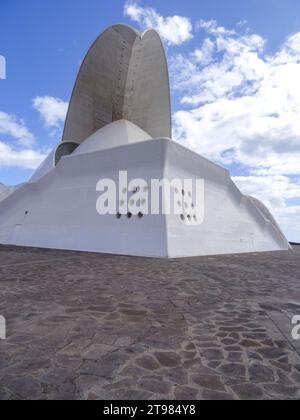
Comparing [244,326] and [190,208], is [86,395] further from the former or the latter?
[190,208]

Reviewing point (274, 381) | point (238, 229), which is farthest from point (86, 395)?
point (238, 229)

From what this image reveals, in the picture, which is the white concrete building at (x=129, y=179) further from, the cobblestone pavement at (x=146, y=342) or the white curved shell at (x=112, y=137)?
the cobblestone pavement at (x=146, y=342)

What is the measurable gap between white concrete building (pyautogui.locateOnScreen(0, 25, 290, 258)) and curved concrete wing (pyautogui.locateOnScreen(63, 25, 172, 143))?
0.21ft

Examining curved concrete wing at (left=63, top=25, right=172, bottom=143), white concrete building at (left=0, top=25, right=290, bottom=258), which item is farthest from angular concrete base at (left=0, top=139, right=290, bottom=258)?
curved concrete wing at (left=63, top=25, right=172, bottom=143)

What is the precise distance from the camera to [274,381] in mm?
2207

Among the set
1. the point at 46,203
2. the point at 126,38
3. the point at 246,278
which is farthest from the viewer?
the point at 126,38

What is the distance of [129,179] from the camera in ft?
41.5

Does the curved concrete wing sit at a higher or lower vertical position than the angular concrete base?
higher

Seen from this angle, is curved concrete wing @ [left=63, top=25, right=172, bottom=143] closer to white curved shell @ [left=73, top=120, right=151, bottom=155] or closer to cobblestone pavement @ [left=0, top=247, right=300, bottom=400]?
white curved shell @ [left=73, top=120, right=151, bottom=155]

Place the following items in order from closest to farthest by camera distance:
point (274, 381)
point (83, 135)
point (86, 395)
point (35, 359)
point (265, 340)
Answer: point (86, 395), point (274, 381), point (35, 359), point (265, 340), point (83, 135)

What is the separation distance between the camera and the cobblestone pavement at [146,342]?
2092 mm

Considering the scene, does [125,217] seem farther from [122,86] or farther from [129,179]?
[122,86]

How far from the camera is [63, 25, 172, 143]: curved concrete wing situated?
62.9 feet
